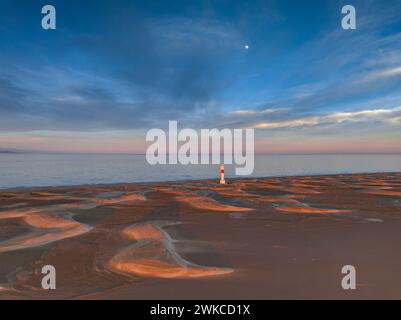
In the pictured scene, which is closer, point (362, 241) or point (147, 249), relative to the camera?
point (147, 249)

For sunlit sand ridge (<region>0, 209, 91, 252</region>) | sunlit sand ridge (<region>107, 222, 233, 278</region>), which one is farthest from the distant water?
sunlit sand ridge (<region>107, 222, 233, 278</region>)

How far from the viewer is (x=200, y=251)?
25.8 feet

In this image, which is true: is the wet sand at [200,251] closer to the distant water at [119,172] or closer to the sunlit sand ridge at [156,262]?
the sunlit sand ridge at [156,262]

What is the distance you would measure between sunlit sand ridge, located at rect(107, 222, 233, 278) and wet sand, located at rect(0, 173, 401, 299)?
0.07 feet

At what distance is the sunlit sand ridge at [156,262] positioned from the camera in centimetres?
629

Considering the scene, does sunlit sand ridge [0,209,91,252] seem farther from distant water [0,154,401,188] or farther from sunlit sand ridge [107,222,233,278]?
distant water [0,154,401,188]

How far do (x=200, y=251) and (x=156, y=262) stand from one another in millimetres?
1421

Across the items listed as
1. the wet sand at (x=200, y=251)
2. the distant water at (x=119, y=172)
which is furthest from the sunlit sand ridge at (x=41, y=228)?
the distant water at (x=119, y=172)

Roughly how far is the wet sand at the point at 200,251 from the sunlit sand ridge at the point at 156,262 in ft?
0.07

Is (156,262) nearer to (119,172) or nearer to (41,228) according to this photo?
(41,228)
